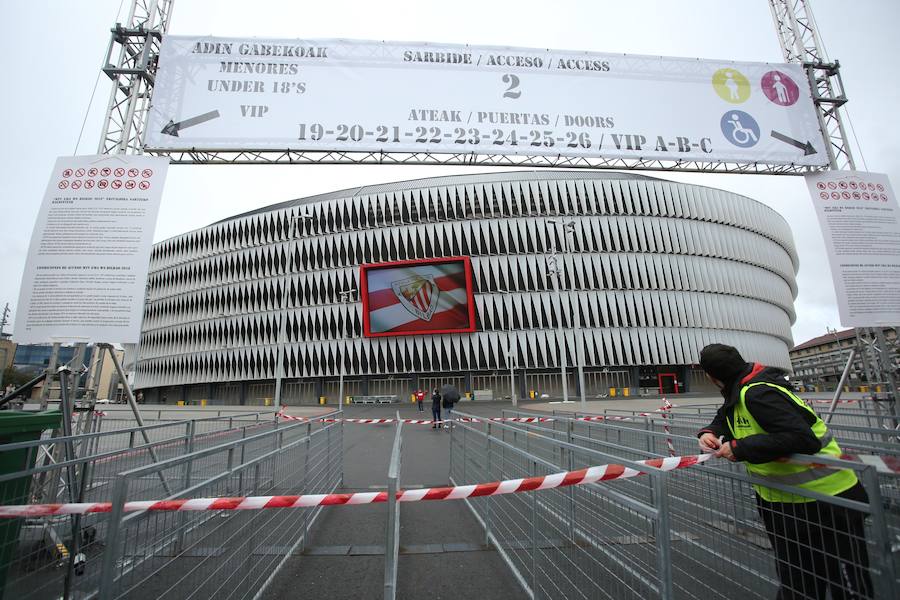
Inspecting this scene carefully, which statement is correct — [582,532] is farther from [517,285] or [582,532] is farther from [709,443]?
[517,285]

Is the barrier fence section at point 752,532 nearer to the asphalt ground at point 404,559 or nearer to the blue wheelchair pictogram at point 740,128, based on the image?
the asphalt ground at point 404,559

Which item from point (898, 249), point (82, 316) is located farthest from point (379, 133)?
point (898, 249)

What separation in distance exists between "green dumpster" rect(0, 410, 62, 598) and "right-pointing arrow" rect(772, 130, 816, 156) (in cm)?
1312

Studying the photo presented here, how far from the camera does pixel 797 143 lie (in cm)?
963

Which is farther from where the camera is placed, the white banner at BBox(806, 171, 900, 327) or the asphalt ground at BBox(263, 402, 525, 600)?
the white banner at BBox(806, 171, 900, 327)

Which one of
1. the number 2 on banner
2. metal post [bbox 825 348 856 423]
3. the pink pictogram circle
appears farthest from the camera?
the pink pictogram circle

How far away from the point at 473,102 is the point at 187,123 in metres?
5.66

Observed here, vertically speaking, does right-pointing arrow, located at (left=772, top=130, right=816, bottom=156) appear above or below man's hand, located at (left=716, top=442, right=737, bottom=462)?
above

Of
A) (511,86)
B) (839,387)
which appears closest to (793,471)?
(839,387)

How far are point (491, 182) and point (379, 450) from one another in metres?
38.5

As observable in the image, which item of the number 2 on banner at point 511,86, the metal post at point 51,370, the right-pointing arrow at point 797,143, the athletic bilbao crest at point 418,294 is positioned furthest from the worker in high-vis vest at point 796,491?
the athletic bilbao crest at point 418,294

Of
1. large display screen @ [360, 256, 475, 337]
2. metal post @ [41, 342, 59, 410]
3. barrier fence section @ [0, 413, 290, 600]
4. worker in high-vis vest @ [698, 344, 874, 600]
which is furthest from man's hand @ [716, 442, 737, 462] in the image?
large display screen @ [360, 256, 475, 337]

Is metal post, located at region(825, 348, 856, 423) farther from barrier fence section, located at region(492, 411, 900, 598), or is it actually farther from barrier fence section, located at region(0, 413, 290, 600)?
barrier fence section, located at region(0, 413, 290, 600)

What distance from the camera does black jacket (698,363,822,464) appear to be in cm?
245
